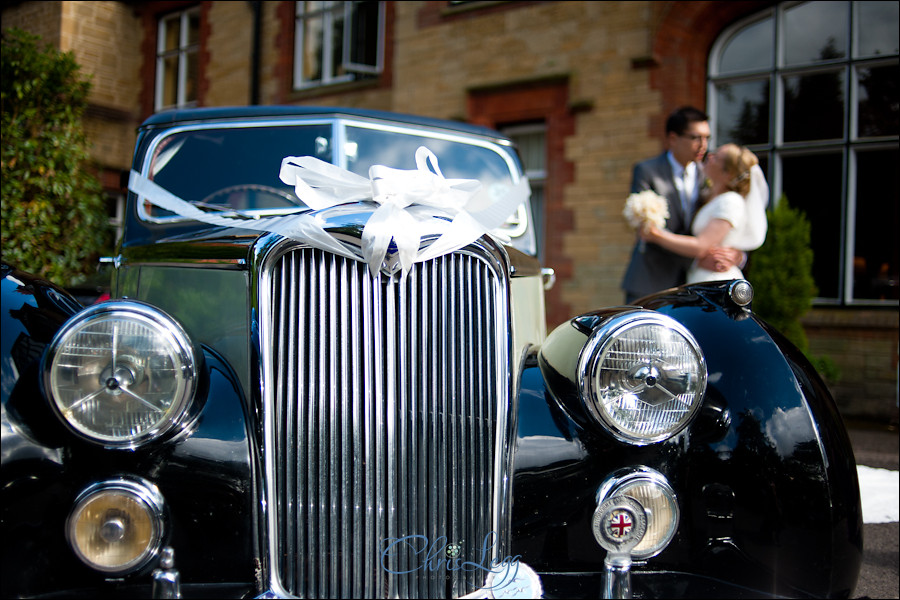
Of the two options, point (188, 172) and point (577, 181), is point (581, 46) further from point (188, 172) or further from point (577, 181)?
point (188, 172)

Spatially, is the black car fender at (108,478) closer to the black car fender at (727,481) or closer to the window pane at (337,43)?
the black car fender at (727,481)

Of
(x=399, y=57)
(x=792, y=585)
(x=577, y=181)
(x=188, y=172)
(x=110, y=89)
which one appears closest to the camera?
(x=792, y=585)

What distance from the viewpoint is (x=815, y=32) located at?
7.15 metres

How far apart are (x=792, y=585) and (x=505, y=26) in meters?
7.79

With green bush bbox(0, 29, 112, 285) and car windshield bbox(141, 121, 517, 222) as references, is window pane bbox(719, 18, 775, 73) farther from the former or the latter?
green bush bbox(0, 29, 112, 285)

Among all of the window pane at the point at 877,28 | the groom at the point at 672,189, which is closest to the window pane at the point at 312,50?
the window pane at the point at 877,28

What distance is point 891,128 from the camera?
6809 millimetres

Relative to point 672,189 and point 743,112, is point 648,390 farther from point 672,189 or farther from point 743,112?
point 743,112

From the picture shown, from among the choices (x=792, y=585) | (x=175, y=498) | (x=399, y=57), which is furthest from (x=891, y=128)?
(x=175, y=498)

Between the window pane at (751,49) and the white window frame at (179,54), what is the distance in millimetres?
8216

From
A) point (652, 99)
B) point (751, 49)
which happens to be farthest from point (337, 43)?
point (751, 49)

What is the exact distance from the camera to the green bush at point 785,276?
634 cm

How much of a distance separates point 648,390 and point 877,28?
6.75 m

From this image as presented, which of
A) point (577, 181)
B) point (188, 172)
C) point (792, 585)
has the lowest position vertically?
point (792, 585)
